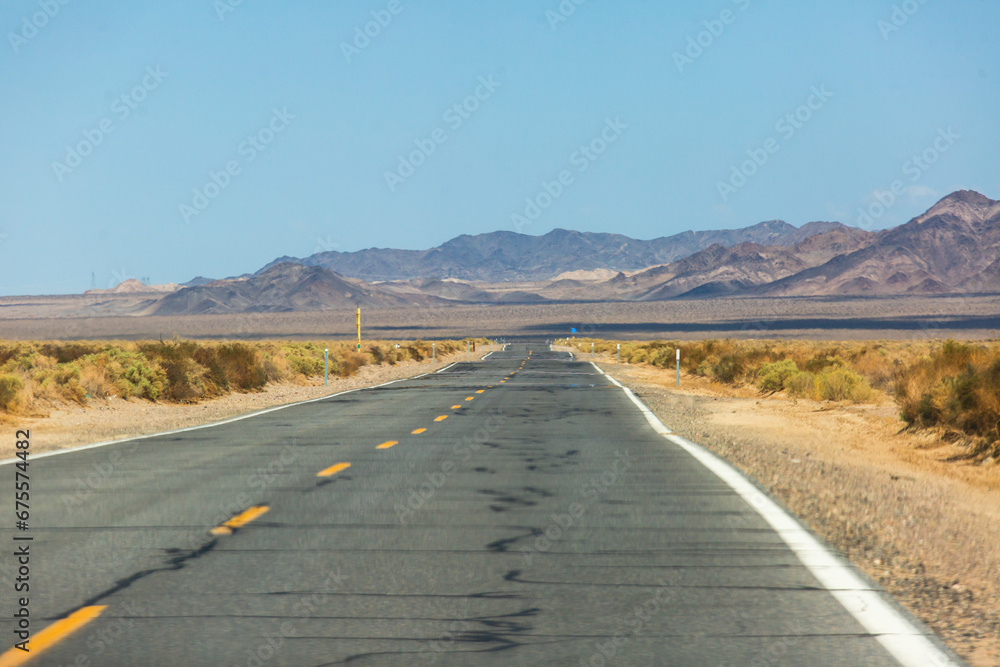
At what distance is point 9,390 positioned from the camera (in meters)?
22.8

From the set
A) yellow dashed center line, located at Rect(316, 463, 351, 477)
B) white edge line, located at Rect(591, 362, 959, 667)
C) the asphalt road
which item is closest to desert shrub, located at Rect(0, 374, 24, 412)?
the asphalt road

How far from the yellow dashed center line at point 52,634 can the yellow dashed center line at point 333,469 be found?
232 inches

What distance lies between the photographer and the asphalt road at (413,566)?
544cm

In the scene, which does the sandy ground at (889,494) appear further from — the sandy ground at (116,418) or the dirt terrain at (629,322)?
the dirt terrain at (629,322)

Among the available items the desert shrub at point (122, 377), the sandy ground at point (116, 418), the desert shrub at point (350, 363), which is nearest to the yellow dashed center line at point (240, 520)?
the sandy ground at point (116, 418)

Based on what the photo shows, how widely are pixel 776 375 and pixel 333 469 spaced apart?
22.6 meters

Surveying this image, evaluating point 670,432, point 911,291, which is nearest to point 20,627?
point 670,432

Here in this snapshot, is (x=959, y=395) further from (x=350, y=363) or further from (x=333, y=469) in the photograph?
(x=350, y=363)

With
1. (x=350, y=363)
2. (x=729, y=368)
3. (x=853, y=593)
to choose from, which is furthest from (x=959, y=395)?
(x=350, y=363)

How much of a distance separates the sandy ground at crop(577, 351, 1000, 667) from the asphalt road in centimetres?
60

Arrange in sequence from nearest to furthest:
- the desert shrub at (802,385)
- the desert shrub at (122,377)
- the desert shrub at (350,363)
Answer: the desert shrub at (122,377) → the desert shrub at (802,385) → the desert shrub at (350,363)

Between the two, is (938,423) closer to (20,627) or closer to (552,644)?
(552,644)

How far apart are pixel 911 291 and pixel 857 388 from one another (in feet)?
583

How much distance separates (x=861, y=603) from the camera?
252 inches
